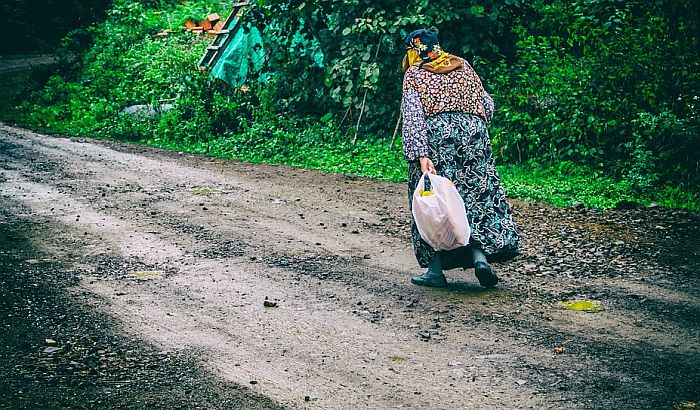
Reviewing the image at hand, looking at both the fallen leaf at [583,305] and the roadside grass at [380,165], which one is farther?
the roadside grass at [380,165]

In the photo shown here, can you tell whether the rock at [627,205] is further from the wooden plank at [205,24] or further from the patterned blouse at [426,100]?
the wooden plank at [205,24]

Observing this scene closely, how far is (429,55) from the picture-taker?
608 cm

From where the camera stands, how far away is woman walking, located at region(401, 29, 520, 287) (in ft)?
19.8

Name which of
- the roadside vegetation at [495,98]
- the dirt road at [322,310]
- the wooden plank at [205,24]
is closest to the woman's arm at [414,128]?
the dirt road at [322,310]

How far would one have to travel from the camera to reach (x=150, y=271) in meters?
6.77

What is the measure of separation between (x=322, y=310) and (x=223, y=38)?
11800mm

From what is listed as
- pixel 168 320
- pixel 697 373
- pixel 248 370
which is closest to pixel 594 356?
pixel 697 373

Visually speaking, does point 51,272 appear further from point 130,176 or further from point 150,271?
point 130,176

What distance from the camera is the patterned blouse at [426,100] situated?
601 cm

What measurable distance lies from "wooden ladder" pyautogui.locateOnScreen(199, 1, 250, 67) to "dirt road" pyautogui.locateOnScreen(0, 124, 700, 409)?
22.7ft

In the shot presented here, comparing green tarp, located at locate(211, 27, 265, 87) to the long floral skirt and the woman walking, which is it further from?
the long floral skirt

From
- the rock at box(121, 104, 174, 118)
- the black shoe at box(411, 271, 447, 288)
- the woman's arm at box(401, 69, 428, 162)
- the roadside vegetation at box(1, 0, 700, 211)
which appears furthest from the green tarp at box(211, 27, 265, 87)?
the black shoe at box(411, 271, 447, 288)

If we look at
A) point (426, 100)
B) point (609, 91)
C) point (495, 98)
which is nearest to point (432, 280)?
point (426, 100)

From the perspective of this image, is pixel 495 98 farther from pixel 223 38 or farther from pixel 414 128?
pixel 223 38
